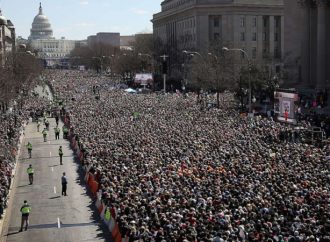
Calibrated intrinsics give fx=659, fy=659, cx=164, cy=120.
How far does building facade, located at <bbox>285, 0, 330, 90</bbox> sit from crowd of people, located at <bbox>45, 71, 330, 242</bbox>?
2309cm

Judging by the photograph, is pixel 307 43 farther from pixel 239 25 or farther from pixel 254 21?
pixel 254 21

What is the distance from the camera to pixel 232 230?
18.3 metres

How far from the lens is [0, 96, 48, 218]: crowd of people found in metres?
28.6

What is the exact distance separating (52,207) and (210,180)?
703cm

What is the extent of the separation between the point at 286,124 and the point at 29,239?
24.8 m

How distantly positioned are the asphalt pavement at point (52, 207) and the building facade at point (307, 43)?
35.0 meters

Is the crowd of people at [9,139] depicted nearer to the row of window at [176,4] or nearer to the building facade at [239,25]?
the building facade at [239,25]

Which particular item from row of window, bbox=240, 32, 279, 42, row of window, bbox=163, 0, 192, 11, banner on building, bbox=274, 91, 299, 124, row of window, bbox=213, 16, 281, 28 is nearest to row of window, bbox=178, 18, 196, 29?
row of window, bbox=163, 0, 192, 11

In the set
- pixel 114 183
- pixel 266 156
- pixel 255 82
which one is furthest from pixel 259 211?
pixel 255 82

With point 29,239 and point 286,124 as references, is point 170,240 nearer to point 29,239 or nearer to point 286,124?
point 29,239

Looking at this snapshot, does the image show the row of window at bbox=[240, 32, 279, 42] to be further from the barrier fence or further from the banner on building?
the barrier fence

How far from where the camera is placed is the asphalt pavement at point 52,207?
23.3m

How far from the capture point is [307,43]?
7119cm

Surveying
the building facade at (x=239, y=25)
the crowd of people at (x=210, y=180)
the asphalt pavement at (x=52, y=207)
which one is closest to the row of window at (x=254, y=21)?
the building facade at (x=239, y=25)
